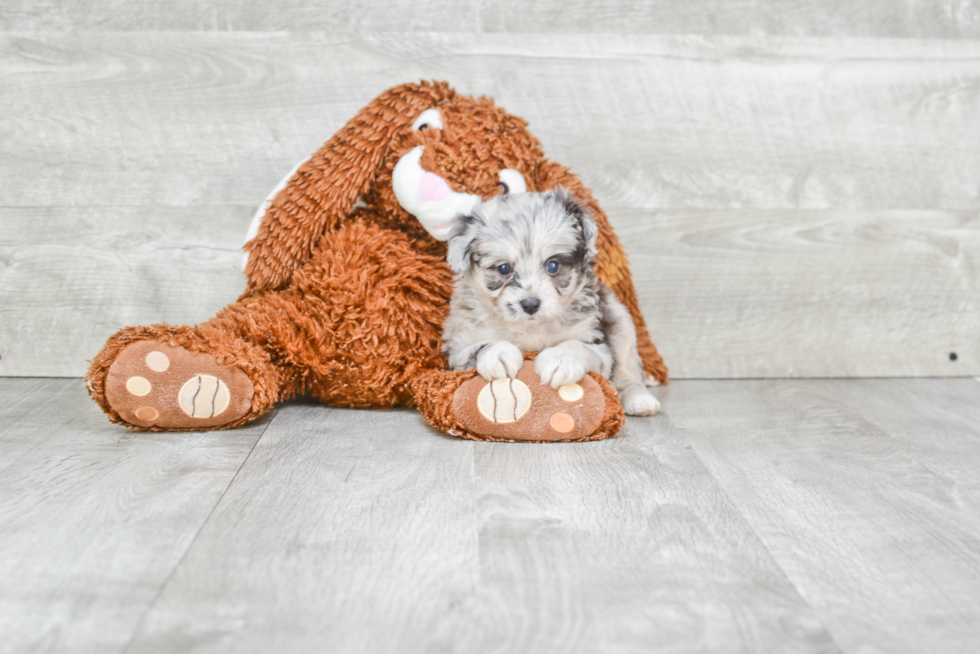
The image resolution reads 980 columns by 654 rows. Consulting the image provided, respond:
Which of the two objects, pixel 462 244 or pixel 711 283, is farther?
pixel 711 283

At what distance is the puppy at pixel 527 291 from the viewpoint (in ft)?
5.16

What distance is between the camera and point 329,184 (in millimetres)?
1795

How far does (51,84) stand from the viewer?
208 cm

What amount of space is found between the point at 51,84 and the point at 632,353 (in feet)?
5.34

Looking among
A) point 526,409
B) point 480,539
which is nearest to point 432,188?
point 526,409

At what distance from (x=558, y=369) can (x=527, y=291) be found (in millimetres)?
163

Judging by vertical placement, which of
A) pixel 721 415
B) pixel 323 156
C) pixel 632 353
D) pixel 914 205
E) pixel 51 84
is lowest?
pixel 721 415

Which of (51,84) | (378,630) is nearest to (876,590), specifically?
(378,630)

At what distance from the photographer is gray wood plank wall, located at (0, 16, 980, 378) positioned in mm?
2094

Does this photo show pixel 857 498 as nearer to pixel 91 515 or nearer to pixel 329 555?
pixel 329 555

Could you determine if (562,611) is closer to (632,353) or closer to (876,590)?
(876,590)

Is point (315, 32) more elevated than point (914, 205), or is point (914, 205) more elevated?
point (315, 32)

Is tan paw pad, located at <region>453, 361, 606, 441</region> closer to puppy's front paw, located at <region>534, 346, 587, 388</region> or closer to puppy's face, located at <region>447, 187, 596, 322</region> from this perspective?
puppy's front paw, located at <region>534, 346, 587, 388</region>

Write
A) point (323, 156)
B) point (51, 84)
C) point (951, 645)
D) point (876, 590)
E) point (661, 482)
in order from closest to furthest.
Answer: point (951, 645)
point (876, 590)
point (661, 482)
point (323, 156)
point (51, 84)
